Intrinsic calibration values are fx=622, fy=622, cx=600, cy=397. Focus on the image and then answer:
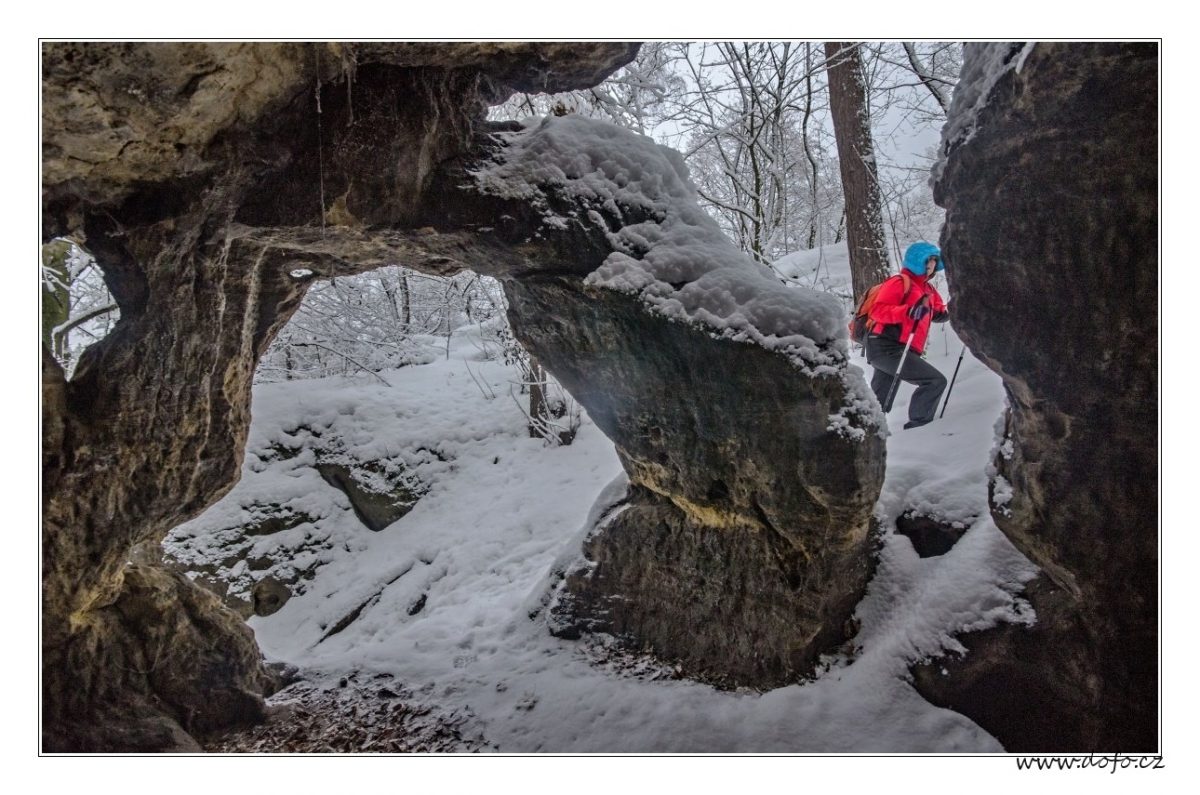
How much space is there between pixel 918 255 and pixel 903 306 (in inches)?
15.2

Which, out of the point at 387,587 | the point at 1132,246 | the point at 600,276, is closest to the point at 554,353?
the point at 600,276

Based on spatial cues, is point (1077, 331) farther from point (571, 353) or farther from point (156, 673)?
point (156, 673)

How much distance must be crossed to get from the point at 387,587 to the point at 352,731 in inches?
135

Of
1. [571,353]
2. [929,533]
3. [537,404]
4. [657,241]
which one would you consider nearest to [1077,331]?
[929,533]

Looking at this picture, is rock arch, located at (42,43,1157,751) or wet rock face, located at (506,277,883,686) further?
wet rock face, located at (506,277,883,686)

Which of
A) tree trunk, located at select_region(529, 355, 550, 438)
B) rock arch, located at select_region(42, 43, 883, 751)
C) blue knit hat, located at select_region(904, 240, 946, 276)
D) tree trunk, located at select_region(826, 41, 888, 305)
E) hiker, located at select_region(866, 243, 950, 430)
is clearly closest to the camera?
rock arch, located at select_region(42, 43, 883, 751)

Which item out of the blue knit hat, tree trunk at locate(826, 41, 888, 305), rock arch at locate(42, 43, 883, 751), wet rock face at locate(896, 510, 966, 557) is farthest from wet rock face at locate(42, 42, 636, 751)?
tree trunk at locate(826, 41, 888, 305)

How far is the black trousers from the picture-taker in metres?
4.86

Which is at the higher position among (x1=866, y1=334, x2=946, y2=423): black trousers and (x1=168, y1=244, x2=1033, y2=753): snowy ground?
(x1=866, y1=334, x2=946, y2=423): black trousers

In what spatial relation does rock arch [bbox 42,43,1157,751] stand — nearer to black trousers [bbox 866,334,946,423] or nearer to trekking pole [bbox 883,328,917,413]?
trekking pole [bbox 883,328,917,413]

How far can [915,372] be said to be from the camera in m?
4.86

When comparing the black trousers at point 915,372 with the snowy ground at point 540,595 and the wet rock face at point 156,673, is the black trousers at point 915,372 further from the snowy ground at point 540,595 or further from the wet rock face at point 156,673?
the wet rock face at point 156,673

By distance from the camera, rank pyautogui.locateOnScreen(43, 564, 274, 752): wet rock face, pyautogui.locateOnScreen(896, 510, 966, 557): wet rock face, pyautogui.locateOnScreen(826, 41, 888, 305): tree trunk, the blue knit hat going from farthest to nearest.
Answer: pyautogui.locateOnScreen(826, 41, 888, 305): tree trunk → the blue knit hat → pyautogui.locateOnScreen(896, 510, 966, 557): wet rock face → pyautogui.locateOnScreen(43, 564, 274, 752): wet rock face

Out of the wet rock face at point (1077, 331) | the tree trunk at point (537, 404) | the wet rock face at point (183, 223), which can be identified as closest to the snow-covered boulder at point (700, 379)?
the wet rock face at point (183, 223)
